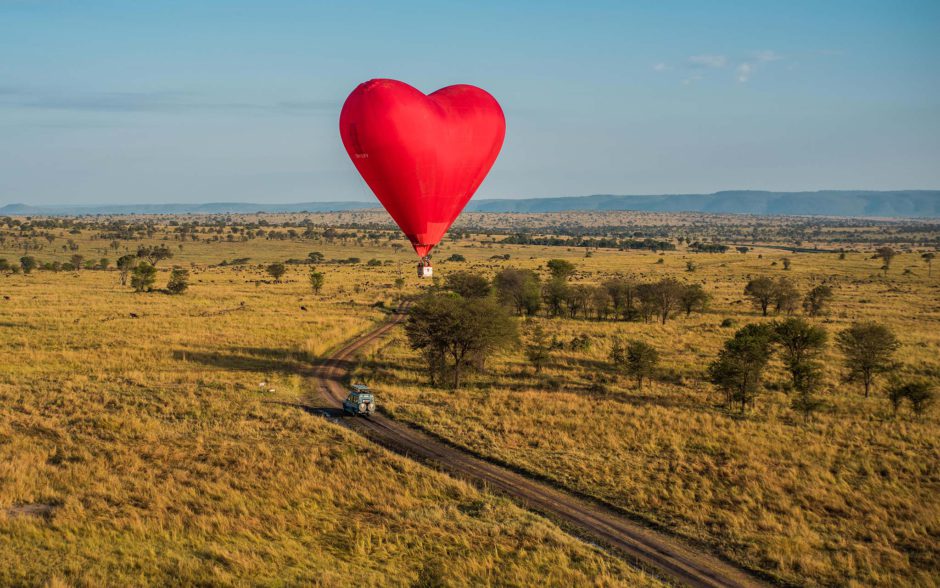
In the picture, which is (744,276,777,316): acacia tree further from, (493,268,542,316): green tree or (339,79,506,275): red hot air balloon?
(339,79,506,275): red hot air balloon

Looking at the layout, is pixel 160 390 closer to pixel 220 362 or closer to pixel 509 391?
pixel 220 362

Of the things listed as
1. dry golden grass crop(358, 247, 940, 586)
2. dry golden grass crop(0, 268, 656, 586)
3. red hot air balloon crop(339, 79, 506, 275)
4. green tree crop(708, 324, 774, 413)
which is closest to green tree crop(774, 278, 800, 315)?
dry golden grass crop(358, 247, 940, 586)

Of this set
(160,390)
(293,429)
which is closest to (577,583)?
(293,429)

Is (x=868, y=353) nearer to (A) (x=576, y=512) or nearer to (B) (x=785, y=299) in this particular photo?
(A) (x=576, y=512)

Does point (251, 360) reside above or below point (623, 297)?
below

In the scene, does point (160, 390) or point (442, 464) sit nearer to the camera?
point (442, 464)

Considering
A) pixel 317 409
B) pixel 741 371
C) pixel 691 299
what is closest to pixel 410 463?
pixel 317 409

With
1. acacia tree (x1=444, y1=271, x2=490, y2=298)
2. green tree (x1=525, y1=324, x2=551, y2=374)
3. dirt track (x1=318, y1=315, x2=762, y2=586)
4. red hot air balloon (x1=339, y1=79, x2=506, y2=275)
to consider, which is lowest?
dirt track (x1=318, y1=315, x2=762, y2=586)
